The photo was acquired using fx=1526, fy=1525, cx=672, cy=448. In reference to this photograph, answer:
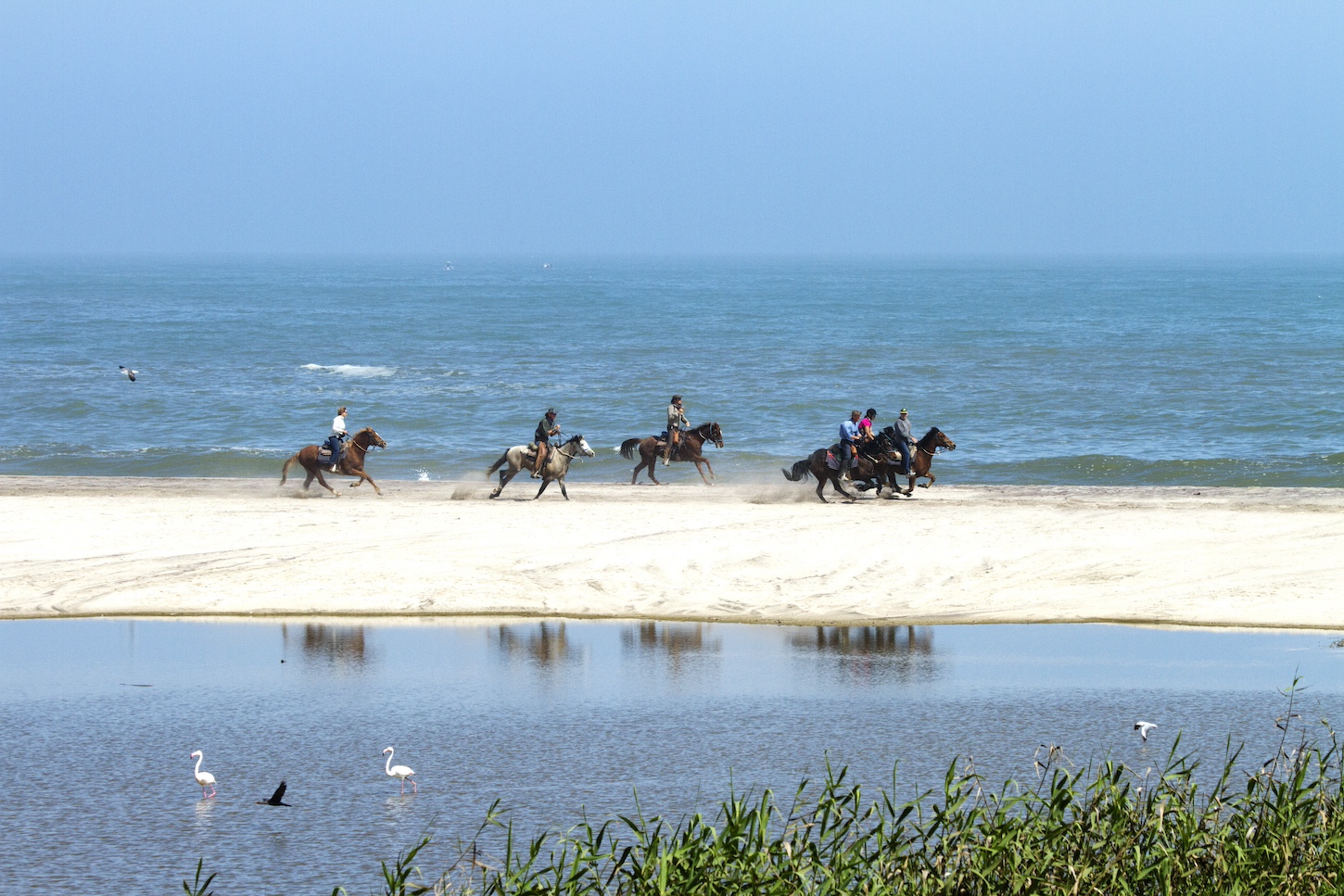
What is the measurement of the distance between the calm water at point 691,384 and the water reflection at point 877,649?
730 inches

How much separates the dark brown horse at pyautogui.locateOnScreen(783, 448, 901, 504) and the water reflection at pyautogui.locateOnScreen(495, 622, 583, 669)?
11887 mm

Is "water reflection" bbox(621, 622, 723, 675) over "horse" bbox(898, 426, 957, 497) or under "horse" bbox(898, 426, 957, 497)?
under

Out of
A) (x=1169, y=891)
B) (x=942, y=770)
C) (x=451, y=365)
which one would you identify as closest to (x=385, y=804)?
(x=942, y=770)

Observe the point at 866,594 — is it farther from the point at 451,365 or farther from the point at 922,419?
the point at 451,365

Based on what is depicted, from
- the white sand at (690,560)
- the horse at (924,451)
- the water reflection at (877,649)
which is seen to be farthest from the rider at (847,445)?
the water reflection at (877,649)

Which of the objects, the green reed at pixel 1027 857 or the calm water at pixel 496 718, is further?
the calm water at pixel 496 718

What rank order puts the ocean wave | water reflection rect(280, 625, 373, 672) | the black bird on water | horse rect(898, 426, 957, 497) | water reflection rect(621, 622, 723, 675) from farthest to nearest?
1. the ocean wave
2. horse rect(898, 426, 957, 497)
3. water reflection rect(621, 622, 723, 675)
4. water reflection rect(280, 625, 373, 672)
5. the black bird on water

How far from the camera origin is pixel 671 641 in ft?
66.1

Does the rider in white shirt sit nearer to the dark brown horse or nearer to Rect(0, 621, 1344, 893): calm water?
the dark brown horse

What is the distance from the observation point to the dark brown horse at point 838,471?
32062 mm

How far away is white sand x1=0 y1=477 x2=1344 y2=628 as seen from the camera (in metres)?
22.0

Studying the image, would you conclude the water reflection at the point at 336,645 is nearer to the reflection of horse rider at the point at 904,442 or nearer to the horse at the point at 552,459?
the horse at the point at 552,459

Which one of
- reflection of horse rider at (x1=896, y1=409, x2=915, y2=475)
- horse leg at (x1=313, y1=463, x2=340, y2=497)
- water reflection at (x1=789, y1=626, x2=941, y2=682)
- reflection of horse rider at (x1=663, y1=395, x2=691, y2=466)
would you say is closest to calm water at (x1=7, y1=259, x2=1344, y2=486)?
reflection of horse rider at (x1=663, y1=395, x2=691, y2=466)

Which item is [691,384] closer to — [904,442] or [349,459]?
[349,459]
